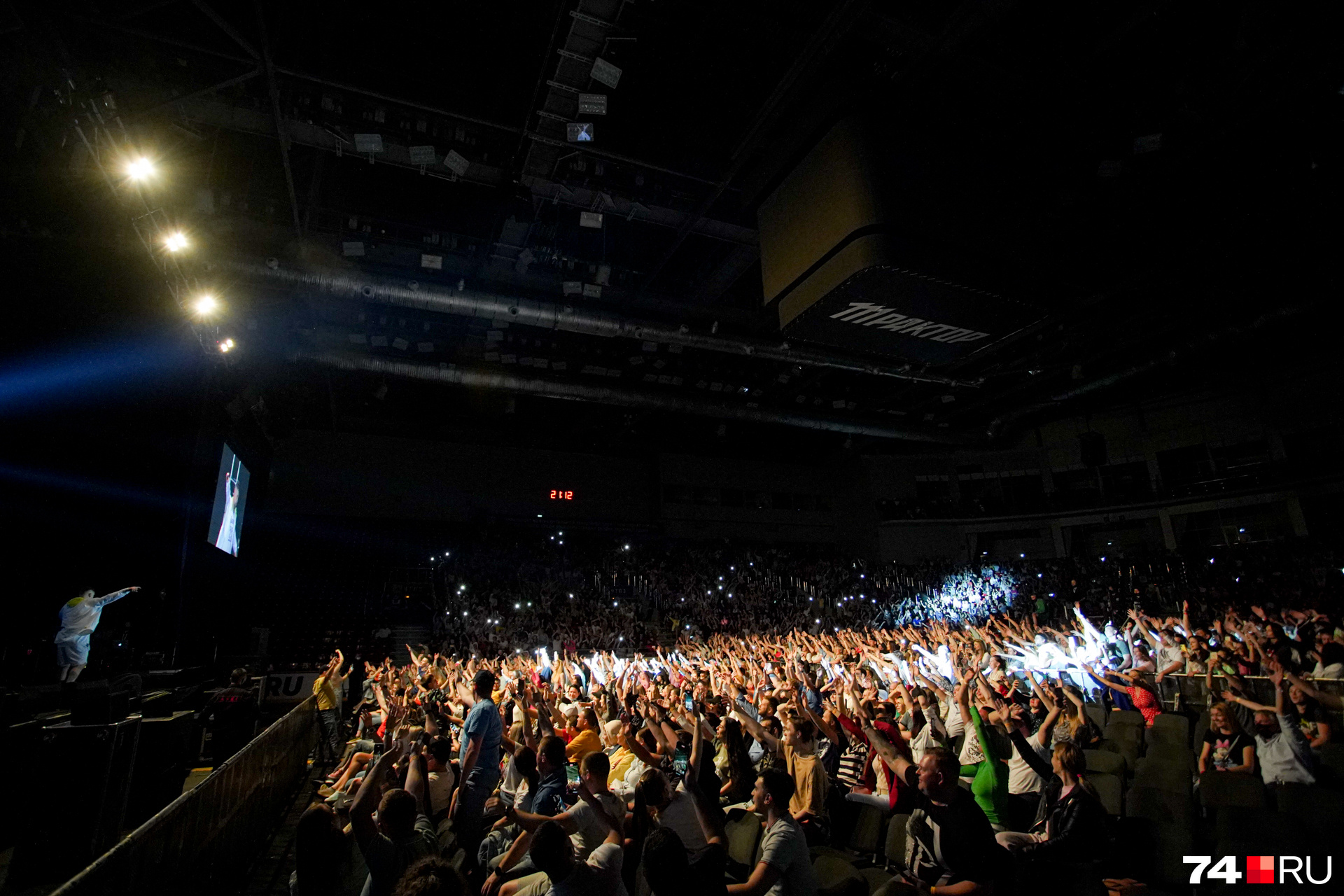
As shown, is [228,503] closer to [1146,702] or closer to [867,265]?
[867,265]

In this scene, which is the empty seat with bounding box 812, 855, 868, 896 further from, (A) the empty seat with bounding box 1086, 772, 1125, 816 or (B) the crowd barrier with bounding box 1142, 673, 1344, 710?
(B) the crowd barrier with bounding box 1142, 673, 1344, 710

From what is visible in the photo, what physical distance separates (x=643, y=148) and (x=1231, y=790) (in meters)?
7.61

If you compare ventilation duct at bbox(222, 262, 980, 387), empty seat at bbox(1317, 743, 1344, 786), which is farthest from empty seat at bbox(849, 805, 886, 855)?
ventilation duct at bbox(222, 262, 980, 387)

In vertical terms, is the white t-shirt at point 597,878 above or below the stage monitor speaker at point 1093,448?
below

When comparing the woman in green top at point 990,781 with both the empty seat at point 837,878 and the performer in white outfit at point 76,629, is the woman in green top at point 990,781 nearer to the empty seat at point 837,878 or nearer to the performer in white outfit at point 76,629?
the empty seat at point 837,878

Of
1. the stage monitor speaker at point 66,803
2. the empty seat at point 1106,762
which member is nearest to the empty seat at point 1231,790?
the empty seat at point 1106,762

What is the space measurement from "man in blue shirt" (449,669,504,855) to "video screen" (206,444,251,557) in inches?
346

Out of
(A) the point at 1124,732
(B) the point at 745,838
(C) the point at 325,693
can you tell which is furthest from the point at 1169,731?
(C) the point at 325,693

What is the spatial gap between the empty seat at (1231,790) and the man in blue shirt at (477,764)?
4853 mm

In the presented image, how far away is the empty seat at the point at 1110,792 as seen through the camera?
420 centimetres

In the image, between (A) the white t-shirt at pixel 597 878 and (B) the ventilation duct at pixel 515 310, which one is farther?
(B) the ventilation duct at pixel 515 310

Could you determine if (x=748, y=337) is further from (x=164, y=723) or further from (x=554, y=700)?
(x=164, y=723)

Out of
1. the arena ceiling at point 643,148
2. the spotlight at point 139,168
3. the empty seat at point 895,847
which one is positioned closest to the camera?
the empty seat at point 895,847

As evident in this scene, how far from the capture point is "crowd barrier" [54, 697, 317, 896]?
2730 millimetres
